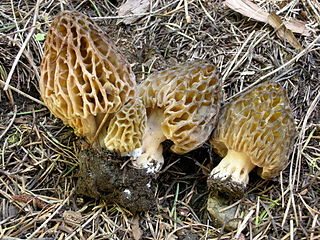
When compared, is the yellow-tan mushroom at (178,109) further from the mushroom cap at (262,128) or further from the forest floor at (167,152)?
the forest floor at (167,152)

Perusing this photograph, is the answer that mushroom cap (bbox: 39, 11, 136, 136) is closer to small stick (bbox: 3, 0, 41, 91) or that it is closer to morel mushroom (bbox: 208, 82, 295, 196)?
small stick (bbox: 3, 0, 41, 91)

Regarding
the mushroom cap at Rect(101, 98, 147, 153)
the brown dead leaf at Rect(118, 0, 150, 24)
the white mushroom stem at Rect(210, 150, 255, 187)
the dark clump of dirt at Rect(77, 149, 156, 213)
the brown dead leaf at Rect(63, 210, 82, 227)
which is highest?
the brown dead leaf at Rect(118, 0, 150, 24)

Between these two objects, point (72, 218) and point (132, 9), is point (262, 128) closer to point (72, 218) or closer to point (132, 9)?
point (72, 218)

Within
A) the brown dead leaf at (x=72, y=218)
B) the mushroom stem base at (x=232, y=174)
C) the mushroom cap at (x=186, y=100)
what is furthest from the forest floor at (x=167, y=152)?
the mushroom cap at (x=186, y=100)

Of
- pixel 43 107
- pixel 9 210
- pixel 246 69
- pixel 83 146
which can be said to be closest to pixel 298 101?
pixel 246 69

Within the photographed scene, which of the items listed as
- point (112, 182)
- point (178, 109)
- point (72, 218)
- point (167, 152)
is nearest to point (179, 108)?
point (178, 109)

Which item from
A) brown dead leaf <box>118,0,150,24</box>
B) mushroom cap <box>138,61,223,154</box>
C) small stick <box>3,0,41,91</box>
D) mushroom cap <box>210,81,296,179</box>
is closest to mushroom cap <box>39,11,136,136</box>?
mushroom cap <box>138,61,223,154</box>
